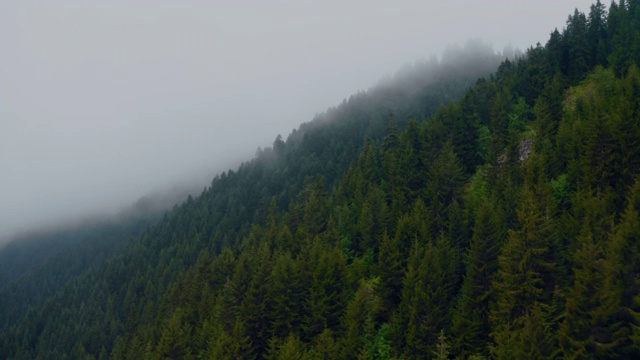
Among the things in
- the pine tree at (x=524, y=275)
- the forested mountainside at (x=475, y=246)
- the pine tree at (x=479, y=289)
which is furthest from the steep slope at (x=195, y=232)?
the pine tree at (x=524, y=275)

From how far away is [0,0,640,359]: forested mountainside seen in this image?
97.1 feet

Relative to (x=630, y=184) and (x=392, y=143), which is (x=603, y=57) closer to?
(x=392, y=143)

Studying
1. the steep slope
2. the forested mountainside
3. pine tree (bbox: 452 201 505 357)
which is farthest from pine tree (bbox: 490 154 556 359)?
the steep slope

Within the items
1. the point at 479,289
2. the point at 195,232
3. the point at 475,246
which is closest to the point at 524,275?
the point at 479,289

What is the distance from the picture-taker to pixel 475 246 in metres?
37.9

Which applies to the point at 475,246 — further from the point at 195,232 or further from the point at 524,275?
the point at 195,232

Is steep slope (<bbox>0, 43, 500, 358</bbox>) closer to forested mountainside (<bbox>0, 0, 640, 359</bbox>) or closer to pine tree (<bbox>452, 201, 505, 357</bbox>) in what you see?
forested mountainside (<bbox>0, 0, 640, 359</bbox>)

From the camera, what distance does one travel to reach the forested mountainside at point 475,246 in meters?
29.6

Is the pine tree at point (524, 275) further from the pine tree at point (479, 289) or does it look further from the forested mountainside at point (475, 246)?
the pine tree at point (479, 289)

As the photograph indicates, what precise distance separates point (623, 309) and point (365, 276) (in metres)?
29.7

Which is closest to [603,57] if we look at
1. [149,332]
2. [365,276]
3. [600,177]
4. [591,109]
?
[591,109]

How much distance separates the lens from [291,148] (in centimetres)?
15900

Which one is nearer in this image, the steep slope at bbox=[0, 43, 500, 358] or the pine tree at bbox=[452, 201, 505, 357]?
the pine tree at bbox=[452, 201, 505, 357]

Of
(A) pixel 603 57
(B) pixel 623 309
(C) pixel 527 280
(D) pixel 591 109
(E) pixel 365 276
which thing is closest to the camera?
(B) pixel 623 309
